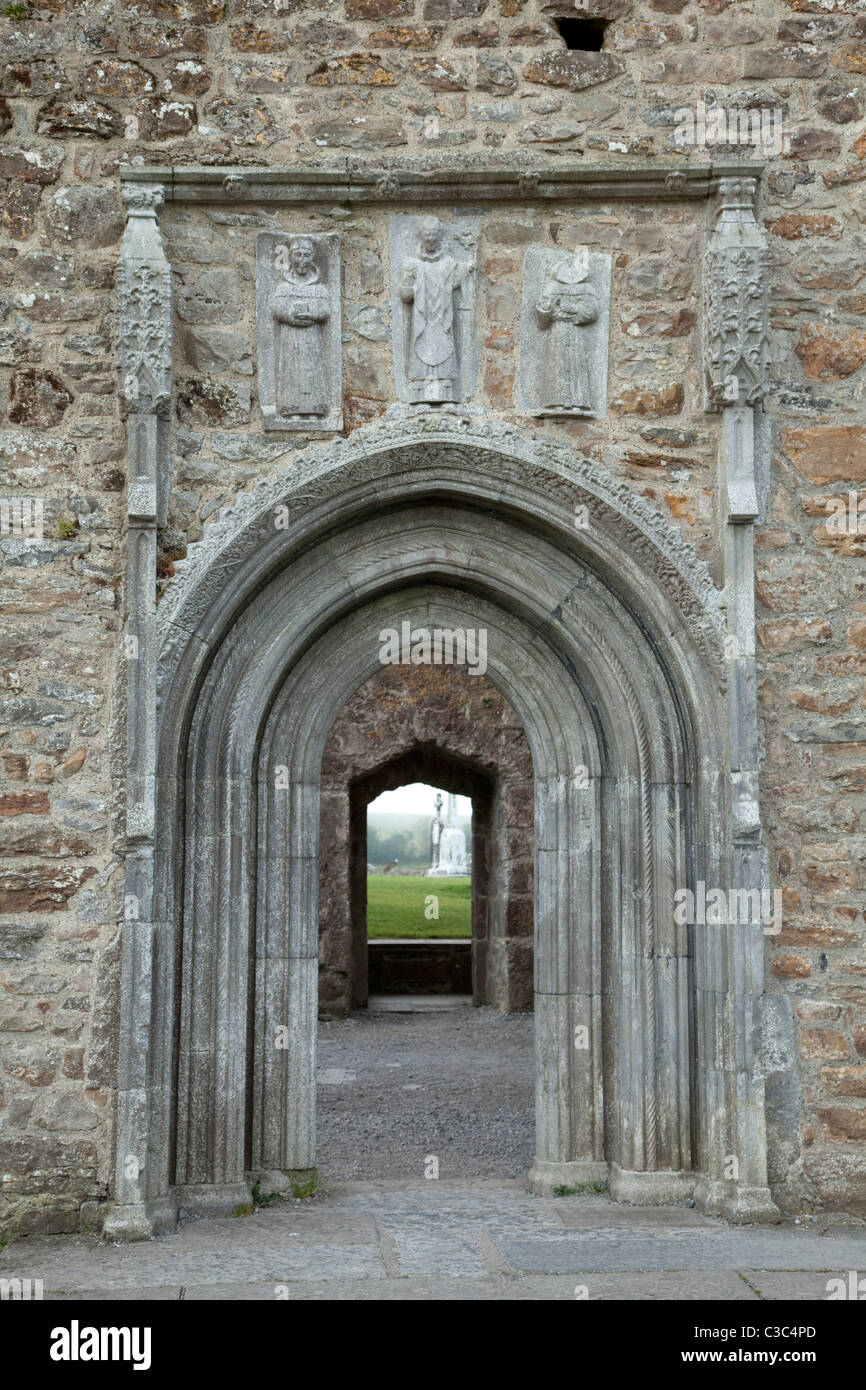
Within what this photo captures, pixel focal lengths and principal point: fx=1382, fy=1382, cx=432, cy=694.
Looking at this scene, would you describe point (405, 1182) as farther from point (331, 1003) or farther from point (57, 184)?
point (331, 1003)

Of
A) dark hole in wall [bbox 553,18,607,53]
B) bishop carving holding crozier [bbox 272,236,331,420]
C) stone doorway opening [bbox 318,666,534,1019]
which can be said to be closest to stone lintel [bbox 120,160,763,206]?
bishop carving holding crozier [bbox 272,236,331,420]

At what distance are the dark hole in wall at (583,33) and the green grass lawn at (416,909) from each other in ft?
32.3

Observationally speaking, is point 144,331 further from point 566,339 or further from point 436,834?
point 436,834

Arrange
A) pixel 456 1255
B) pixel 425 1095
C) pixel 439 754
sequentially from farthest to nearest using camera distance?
pixel 439 754 → pixel 425 1095 → pixel 456 1255

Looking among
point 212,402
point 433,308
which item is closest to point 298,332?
point 212,402

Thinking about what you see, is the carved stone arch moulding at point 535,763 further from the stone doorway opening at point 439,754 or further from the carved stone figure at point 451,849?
the carved stone figure at point 451,849

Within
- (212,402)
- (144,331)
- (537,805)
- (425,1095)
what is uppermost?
(144,331)

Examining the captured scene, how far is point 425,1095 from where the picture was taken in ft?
27.0

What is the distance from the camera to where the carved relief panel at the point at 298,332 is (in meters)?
5.36

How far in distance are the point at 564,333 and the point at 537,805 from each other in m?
1.91

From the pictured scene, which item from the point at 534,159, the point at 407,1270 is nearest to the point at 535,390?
the point at 534,159

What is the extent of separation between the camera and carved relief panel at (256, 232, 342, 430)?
536 cm

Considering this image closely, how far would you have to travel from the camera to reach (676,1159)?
17.4 ft

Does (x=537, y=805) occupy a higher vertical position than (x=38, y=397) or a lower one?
lower
